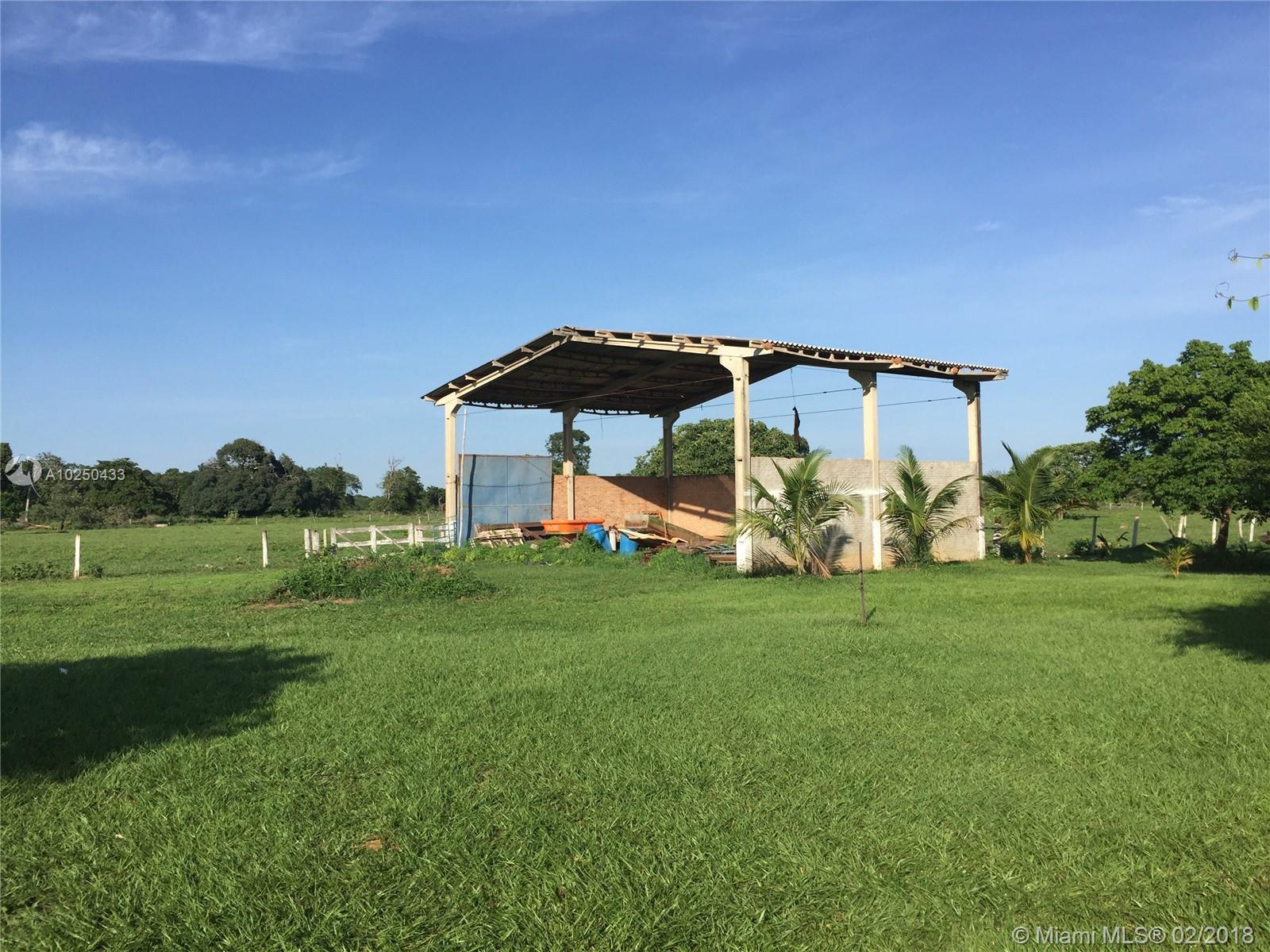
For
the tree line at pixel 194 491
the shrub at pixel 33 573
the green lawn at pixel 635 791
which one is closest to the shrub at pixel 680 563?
the green lawn at pixel 635 791

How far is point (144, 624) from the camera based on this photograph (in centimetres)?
1128

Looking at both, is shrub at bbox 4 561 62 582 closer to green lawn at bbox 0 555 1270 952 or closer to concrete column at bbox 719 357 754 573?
green lawn at bbox 0 555 1270 952

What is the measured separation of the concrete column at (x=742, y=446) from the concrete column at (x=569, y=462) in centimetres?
884

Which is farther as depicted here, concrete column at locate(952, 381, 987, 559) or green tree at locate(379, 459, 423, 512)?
green tree at locate(379, 459, 423, 512)

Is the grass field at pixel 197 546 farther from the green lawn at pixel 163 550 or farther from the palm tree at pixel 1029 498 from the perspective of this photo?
the palm tree at pixel 1029 498

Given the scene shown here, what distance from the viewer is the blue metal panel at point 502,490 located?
80.2 feet

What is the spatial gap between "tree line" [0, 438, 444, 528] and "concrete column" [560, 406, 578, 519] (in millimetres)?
29970

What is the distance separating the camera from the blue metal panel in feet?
80.2

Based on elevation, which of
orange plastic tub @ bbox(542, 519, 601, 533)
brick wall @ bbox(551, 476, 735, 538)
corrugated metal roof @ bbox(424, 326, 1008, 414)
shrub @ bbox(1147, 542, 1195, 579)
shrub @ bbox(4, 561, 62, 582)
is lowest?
shrub @ bbox(4, 561, 62, 582)

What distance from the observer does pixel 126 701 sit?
262 inches

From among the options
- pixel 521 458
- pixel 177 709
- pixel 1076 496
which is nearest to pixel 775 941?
pixel 177 709

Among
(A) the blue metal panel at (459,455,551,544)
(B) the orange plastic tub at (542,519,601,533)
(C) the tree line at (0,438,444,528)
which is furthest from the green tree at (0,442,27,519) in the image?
(B) the orange plastic tub at (542,519,601,533)

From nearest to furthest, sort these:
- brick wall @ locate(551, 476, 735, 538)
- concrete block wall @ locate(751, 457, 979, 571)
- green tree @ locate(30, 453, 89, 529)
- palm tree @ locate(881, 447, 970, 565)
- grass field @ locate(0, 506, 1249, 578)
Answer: concrete block wall @ locate(751, 457, 979, 571)
palm tree @ locate(881, 447, 970, 565)
grass field @ locate(0, 506, 1249, 578)
brick wall @ locate(551, 476, 735, 538)
green tree @ locate(30, 453, 89, 529)

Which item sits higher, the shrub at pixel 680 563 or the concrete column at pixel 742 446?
the concrete column at pixel 742 446
